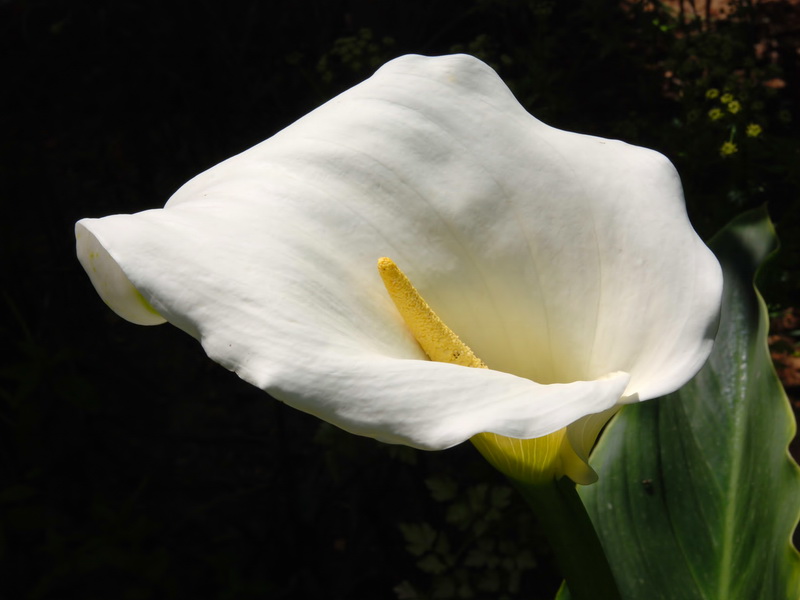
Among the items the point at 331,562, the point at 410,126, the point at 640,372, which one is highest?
the point at 410,126

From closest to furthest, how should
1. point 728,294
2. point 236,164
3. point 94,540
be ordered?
1. point 236,164
2. point 728,294
3. point 94,540

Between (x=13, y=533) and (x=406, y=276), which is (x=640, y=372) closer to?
(x=406, y=276)

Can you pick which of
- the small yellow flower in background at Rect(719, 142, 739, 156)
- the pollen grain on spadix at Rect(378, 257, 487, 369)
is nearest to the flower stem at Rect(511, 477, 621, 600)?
the pollen grain on spadix at Rect(378, 257, 487, 369)

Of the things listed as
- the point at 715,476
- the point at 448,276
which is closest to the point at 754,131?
the point at 715,476

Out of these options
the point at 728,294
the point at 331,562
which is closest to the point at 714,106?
the point at 728,294

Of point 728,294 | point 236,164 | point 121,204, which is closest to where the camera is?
point 236,164

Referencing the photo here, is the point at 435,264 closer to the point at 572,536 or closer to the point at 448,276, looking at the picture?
the point at 448,276
